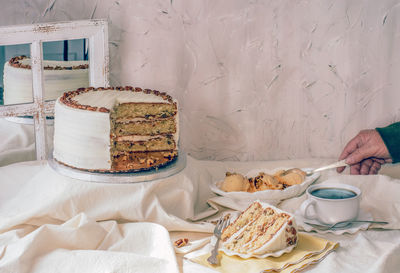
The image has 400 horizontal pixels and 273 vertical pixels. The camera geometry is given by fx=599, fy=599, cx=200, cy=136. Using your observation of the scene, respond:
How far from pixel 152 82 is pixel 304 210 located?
678 millimetres

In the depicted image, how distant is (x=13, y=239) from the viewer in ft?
4.51

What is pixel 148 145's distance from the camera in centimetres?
161

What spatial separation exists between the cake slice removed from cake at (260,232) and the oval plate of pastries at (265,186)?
15 centimetres

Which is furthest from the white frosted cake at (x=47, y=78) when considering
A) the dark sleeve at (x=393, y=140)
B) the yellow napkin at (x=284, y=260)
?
the dark sleeve at (x=393, y=140)

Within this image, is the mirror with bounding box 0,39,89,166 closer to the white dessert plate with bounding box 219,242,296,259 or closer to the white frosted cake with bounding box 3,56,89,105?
the white frosted cake with bounding box 3,56,89,105

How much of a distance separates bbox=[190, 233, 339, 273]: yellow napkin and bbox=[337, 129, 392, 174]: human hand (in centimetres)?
46

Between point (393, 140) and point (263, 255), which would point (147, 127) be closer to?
point (263, 255)

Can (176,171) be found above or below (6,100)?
below

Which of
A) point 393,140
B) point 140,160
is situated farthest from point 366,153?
point 140,160

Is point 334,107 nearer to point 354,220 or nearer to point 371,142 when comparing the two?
point 371,142

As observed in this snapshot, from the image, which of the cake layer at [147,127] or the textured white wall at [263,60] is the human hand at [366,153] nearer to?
the textured white wall at [263,60]

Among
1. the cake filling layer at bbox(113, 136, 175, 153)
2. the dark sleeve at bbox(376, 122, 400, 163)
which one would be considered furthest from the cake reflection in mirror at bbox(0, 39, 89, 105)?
the dark sleeve at bbox(376, 122, 400, 163)

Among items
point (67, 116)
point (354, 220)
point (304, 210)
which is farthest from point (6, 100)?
point (354, 220)

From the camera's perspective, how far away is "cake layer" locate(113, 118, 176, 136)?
159 cm
